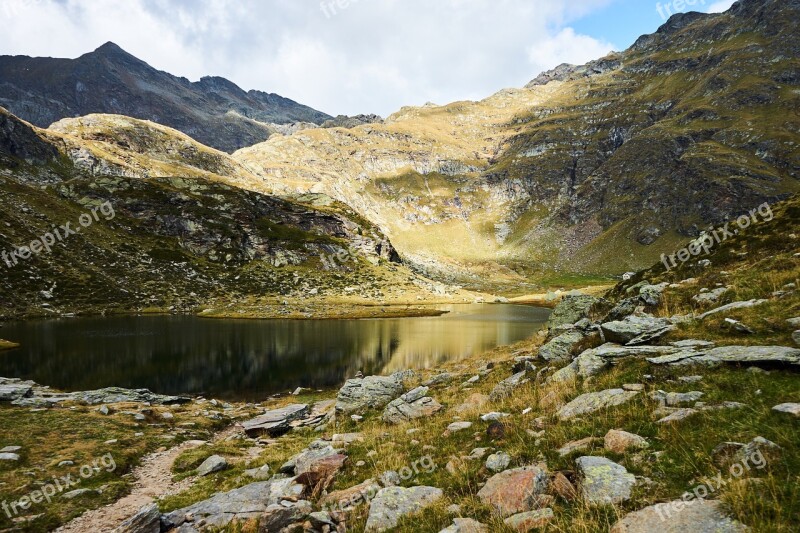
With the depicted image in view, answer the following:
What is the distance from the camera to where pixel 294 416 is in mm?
24578

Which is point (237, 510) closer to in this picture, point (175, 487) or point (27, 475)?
point (175, 487)

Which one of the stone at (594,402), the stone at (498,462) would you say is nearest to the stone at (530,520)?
the stone at (498,462)

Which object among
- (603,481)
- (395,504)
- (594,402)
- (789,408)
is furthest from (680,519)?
(594,402)

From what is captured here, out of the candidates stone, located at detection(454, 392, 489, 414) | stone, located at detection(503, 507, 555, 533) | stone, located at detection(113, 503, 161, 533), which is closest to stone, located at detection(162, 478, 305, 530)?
stone, located at detection(113, 503, 161, 533)

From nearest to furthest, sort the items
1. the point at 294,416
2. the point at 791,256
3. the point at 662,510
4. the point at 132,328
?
the point at 662,510 → the point at 791,256 → the point at 294,416 → the point at 132,328

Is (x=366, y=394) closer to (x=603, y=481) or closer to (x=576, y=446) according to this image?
(x=576, y=446)

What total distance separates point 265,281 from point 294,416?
410 ft

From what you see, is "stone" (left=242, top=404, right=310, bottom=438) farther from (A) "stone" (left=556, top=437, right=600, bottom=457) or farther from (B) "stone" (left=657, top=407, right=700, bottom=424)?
(B) "stone" (left=657, top=407, right=700, bottom=424)

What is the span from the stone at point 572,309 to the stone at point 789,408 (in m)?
25.6

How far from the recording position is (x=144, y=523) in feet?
32.9

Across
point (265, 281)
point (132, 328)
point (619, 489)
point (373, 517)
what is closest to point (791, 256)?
point (619, 489)

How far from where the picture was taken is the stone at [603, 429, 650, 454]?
290 inches

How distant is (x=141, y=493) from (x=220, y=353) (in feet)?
133

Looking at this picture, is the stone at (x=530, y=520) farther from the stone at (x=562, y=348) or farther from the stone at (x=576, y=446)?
the stone at (x=562, y=348)
